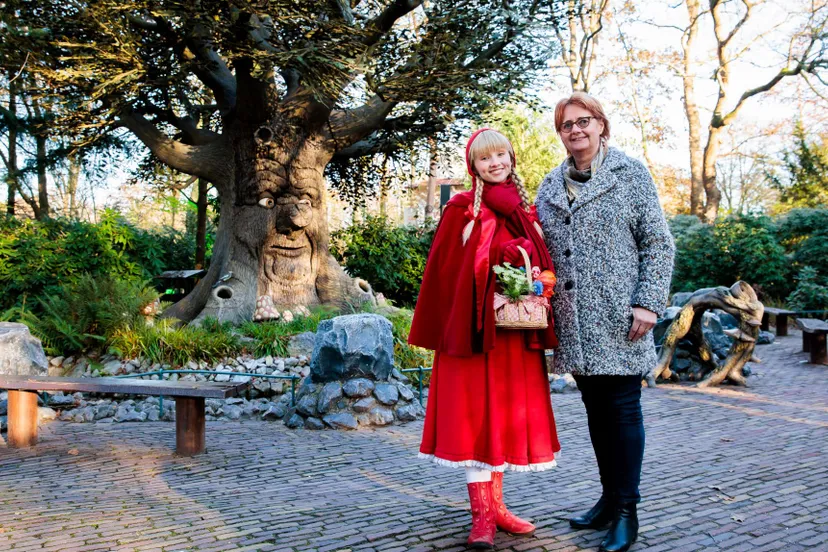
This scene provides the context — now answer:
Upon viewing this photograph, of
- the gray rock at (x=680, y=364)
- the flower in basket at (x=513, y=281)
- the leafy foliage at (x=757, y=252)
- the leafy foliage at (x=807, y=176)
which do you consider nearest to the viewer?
the flower in basket at (x=513, y=281)

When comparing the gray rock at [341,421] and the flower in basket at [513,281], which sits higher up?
the flower in basket at [513,281]

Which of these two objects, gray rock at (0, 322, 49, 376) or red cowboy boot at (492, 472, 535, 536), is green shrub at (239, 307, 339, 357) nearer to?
gray rock at (0, 322, 49, 376)

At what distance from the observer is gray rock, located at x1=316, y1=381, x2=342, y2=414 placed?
6.28 metres

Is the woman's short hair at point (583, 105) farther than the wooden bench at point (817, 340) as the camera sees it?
No

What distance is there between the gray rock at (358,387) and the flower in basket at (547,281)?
3616mm

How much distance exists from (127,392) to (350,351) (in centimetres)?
202

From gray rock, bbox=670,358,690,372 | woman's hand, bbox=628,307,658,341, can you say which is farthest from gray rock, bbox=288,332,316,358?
woman's hand, bbox=628,307,658,341

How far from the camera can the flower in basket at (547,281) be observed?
3.05 metres

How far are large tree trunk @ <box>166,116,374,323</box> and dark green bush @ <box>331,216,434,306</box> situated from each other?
2.29 m

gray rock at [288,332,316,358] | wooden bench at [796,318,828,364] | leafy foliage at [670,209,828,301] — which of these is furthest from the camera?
leafy foliage at [670,209,828,301]

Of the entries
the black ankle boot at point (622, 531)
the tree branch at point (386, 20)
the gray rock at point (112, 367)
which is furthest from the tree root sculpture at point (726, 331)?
the gray rock at point (112, 367)

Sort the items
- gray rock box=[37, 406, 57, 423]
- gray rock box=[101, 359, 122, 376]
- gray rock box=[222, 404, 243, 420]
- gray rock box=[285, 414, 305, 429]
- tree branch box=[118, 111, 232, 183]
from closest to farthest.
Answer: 1. gray rock box=[285, 414, 305, 429]
2. gray rock box=[37, 406, 57, 423]
3. gray rock box=[222, 404, 243, 420]
4. gray rock box=[101, 359, 122, 376]
5. tree branch box=[118, 111, 232, 183]

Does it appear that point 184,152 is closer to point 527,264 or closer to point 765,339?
point 527,264

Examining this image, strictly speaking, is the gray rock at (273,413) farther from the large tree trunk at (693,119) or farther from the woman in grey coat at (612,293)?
the large tree trunk at (693,119)
